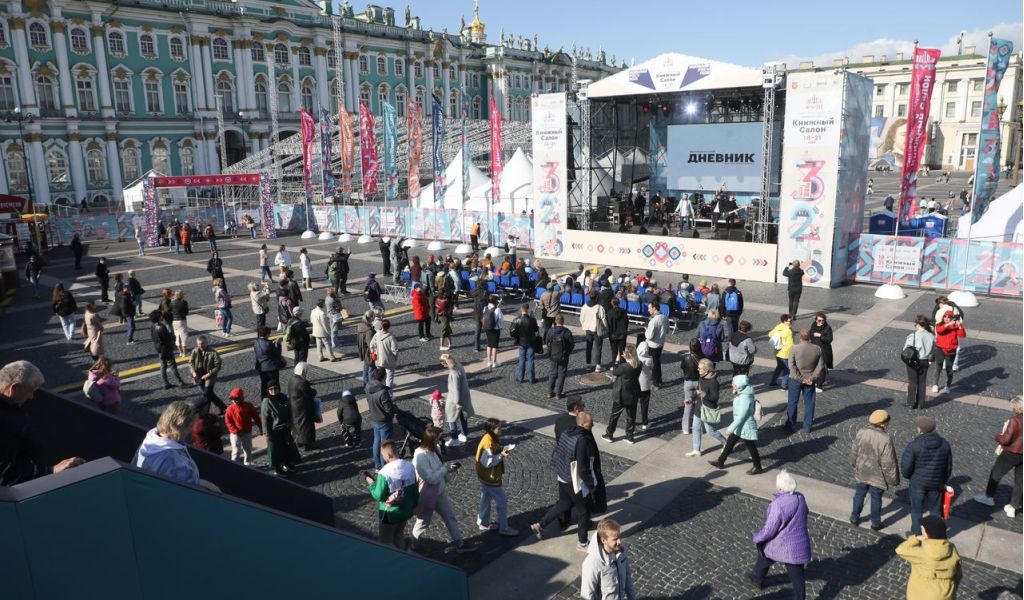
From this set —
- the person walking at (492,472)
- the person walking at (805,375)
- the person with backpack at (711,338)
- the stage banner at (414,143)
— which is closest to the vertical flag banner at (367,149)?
the stage banner at (414,143)

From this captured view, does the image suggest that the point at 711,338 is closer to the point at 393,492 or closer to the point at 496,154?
the point at 393,492

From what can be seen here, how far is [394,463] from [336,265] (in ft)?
45.7

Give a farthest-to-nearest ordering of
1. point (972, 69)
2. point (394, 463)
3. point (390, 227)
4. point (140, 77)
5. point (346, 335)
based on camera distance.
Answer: point (972, 69)
point (140, 77)
point (390, 227)
point (346, 335)
point (394, 463)

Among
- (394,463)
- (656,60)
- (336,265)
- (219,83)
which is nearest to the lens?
(394,463)

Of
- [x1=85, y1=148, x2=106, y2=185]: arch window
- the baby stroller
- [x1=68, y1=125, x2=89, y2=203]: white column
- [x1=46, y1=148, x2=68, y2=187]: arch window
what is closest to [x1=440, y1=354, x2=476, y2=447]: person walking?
the baby stroller

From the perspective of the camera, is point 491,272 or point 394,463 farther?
point 491,272

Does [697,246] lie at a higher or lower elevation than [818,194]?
lower

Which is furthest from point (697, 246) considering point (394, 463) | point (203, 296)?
point (394, 463)

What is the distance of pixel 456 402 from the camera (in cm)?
977

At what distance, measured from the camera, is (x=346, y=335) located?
16.4 m

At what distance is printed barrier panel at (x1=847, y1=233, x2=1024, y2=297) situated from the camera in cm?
1909

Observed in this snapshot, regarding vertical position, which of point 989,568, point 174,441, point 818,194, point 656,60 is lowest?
point 989,568

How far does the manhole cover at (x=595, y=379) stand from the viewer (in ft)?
41.7

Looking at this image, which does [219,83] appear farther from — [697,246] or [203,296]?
[697,246]
